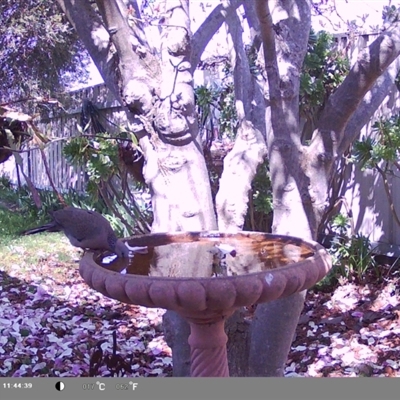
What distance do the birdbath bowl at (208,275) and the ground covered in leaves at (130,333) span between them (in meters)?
0.70

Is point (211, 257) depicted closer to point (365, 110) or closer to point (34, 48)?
point (365, 110)

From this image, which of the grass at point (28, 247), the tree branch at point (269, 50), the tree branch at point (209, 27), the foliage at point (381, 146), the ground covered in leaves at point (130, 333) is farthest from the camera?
the grass at point (28, 247)

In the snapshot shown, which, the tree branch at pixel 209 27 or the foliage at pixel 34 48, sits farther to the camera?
the foliage at pixel 34 48

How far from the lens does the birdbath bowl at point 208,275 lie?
1267mm

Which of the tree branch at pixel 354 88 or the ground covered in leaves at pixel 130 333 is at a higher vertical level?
the tree branch at pixel 354 88

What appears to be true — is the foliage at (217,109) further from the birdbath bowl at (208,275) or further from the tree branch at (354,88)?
the birdbath bowl at (208,275)

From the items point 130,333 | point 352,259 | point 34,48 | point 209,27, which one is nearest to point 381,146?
point 352,259

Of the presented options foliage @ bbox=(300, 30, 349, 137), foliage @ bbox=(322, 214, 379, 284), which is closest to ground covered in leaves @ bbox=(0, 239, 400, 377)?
foliage @ bbox=(322, 214, 379, 284)

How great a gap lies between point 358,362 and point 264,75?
53.5 inches

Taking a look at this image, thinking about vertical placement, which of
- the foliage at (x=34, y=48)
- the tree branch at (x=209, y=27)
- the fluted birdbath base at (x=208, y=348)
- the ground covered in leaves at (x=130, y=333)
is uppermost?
the foliage at (x=34, y=48)

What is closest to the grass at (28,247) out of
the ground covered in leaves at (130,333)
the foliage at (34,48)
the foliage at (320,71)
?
the ground covered in leaves at (130,333)

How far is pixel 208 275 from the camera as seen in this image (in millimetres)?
1448

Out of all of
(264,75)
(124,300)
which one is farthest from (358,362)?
(124,300)
